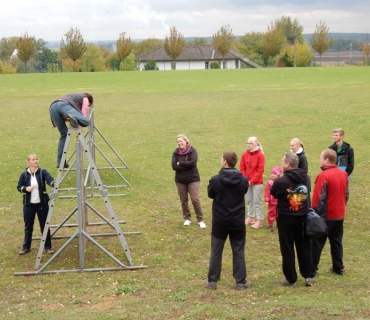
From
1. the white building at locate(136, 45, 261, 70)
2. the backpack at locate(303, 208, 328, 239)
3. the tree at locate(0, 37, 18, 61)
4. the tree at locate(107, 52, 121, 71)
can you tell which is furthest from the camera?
the tree at locate(0, 37, 18, 61)

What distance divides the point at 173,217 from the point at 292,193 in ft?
15.8

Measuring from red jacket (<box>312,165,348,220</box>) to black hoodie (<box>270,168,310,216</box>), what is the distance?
538mm

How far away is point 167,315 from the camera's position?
7.26 m

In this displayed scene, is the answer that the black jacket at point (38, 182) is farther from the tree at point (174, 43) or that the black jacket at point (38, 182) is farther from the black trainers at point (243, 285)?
the tree at point (174, 43)

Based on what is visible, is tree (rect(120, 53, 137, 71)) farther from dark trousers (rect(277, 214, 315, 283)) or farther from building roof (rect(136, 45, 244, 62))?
dark trousers (rect(277, 214, 315, 283))

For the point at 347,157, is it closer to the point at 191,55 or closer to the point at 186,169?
the point at 186,169

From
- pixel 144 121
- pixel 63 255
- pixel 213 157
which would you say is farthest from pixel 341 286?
pixel 144 121

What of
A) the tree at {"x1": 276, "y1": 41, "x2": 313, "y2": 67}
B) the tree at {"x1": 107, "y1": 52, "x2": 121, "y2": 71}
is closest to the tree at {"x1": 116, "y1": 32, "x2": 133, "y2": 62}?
the tree at {"x1": 107, "y1": 52, "x2": 121, "y2": 71}

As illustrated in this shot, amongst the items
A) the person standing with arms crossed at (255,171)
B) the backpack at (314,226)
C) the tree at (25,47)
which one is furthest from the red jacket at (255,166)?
the tree at (25,47)

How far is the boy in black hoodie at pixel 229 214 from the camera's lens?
26.4ft

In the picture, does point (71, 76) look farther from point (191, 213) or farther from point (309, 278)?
point (309, 278)

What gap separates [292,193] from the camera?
795 cm

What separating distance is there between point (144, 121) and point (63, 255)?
16494 millimetres

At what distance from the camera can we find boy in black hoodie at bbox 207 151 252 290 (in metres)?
8.05
